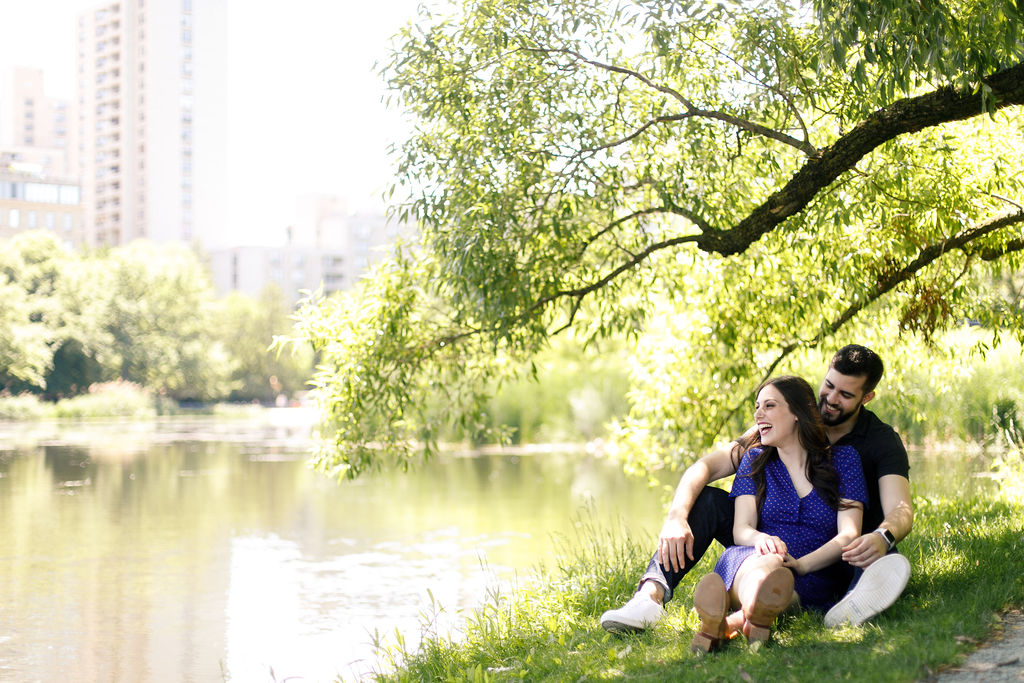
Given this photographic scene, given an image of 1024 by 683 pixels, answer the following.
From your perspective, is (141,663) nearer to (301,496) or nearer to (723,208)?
(723,208)

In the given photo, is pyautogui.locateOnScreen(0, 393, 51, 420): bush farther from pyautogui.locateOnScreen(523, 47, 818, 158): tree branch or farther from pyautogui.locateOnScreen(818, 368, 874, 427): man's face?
pyautogui.locateOnScreen(818, 368, 874, 427): man's face

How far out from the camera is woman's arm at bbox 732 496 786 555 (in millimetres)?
4172

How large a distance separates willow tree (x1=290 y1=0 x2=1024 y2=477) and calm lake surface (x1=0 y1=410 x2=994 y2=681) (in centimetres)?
173

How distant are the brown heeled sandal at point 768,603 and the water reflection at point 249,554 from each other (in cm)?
258

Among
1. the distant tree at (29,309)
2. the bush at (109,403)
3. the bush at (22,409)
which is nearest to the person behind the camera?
the bush at (22,409)

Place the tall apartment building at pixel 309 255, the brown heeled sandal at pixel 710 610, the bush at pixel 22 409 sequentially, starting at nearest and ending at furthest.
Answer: the brown heeled sandal at pixel 710 610, the bush at pixel 22 409, the tall apartment building at pixel 309 255

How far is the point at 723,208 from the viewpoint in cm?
748

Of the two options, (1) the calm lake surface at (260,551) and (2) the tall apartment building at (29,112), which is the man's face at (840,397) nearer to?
(1) the calm lake surface at (260,551)

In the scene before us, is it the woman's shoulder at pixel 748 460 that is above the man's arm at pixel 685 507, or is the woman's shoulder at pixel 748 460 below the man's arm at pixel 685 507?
above

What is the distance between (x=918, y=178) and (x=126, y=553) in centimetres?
935

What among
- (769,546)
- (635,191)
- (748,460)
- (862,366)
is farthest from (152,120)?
(769,546)

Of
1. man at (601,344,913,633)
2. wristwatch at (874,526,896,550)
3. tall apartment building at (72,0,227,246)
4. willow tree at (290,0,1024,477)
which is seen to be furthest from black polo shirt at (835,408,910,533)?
tall apartment building at (72,0,227,246)

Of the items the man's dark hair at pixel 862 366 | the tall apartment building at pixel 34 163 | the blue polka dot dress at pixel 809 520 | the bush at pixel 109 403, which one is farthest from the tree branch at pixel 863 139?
the tall apartment building at pixel 34 163

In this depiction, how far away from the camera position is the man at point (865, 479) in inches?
173
